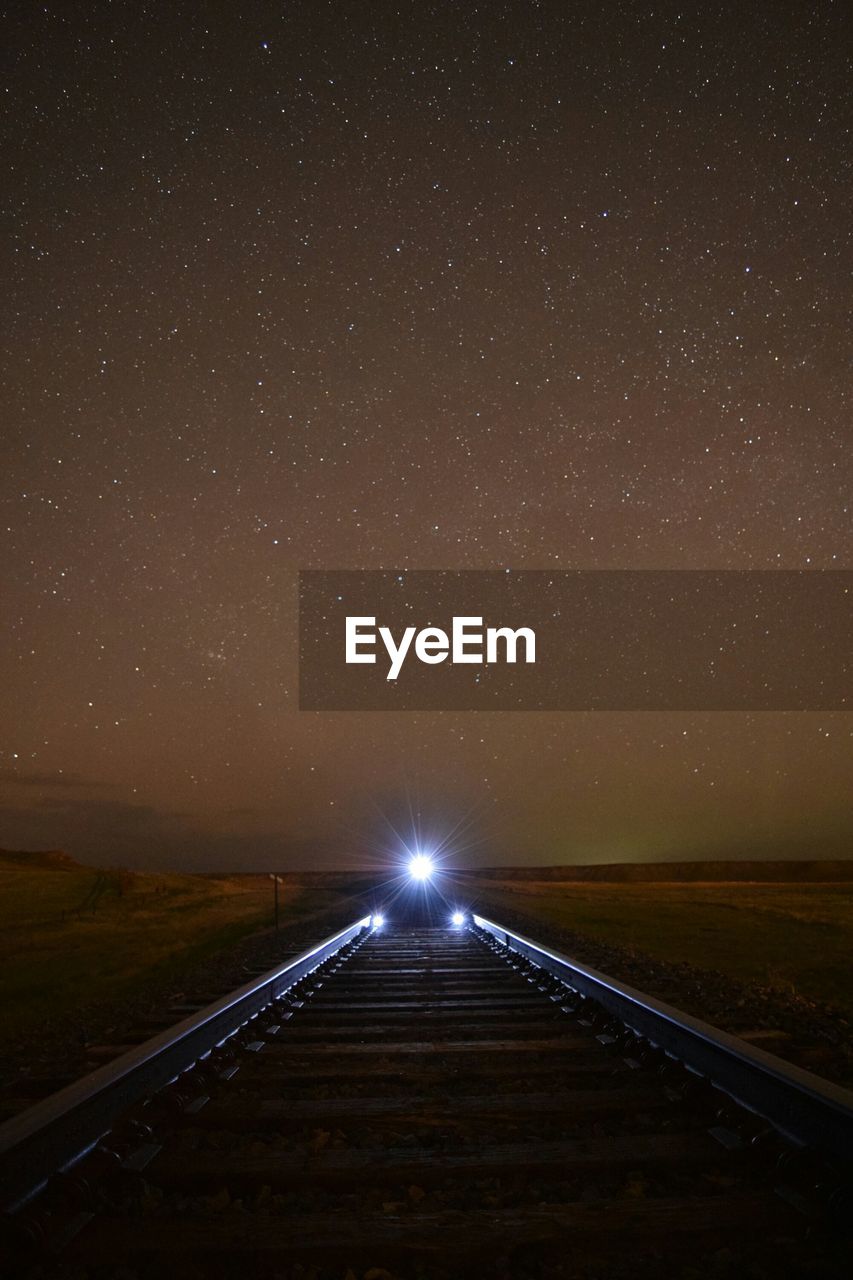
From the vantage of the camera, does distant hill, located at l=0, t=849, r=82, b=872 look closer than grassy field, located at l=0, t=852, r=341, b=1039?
No

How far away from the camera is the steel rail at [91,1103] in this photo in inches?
96.5

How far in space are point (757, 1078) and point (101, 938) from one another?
19.3m

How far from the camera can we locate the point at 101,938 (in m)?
19.8

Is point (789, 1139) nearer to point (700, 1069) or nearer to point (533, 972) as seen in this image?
point (700, 1069)

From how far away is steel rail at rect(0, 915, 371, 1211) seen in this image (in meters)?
2.45

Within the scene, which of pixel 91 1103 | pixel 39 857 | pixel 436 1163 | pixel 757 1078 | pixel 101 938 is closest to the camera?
pixel 436 1163

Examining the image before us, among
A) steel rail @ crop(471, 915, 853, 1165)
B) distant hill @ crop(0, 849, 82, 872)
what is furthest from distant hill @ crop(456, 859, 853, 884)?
steel rail @ crop(471, 915, 853, 1165)

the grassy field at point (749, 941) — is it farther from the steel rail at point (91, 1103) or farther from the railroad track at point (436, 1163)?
the steel rail at point (91, 1103)

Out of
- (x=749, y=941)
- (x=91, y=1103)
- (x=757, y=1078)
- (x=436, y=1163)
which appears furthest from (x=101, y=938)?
(x=757, y=1078)

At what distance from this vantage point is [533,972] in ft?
25.9

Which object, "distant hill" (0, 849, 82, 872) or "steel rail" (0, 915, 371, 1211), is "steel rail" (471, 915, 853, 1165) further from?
"distant hill" (0, 849, 82, 872)

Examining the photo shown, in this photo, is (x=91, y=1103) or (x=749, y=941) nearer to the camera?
(x=91, y=1103)

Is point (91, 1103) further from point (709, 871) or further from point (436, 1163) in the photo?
point (709, 871)

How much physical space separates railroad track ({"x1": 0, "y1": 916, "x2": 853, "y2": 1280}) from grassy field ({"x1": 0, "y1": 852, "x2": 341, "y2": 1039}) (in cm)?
446
